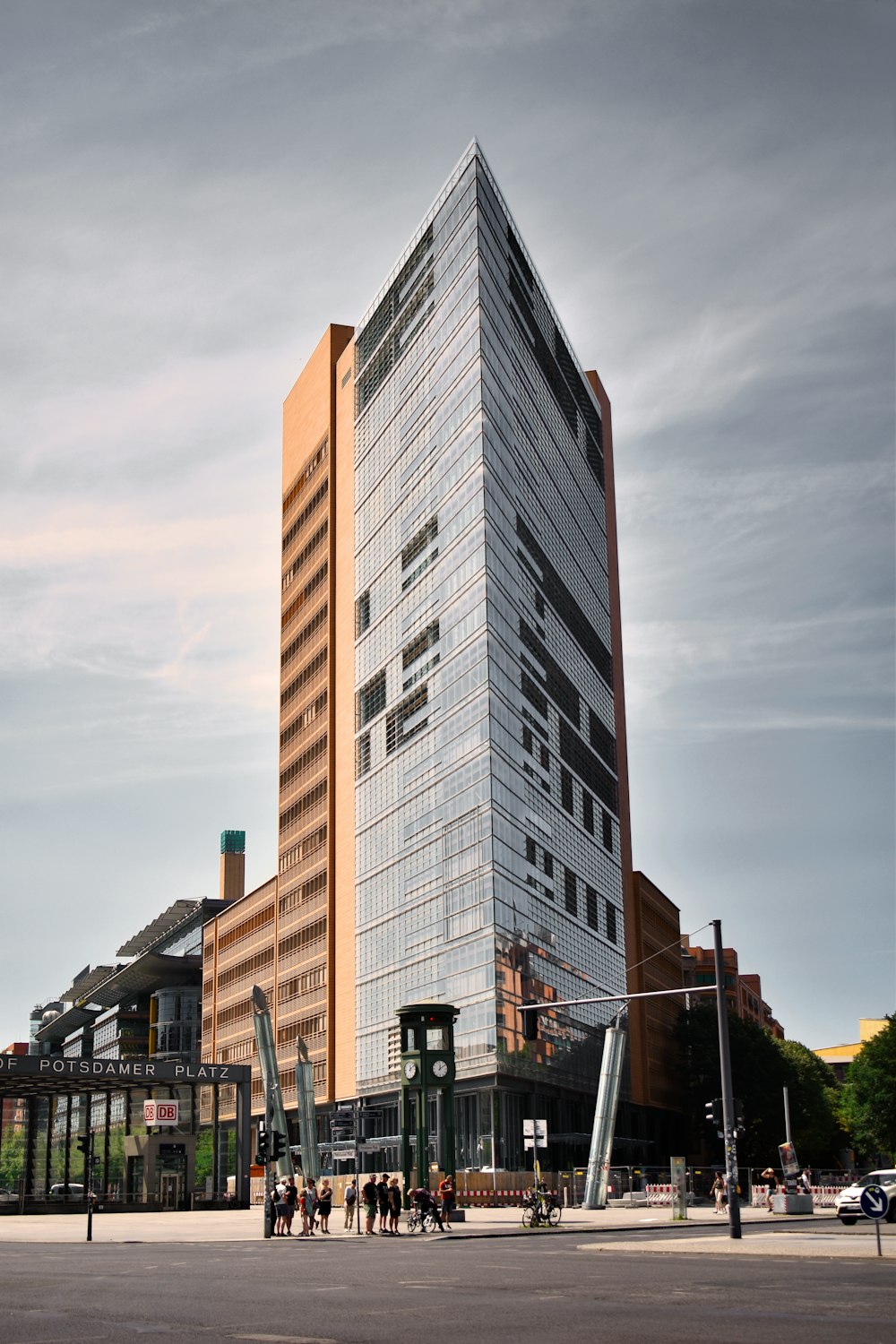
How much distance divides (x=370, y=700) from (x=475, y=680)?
66.7 feet

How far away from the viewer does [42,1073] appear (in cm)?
7075

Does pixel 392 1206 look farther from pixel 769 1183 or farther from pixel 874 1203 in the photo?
pixel 769 1183

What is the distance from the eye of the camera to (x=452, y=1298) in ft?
70.1

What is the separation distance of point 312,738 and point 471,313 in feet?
132

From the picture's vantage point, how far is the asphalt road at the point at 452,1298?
16.6 m

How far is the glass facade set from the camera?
287 ft

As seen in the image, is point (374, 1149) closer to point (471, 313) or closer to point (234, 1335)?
point (471, 313)

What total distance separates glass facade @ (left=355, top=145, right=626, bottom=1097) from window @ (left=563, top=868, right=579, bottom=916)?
25 centimetres

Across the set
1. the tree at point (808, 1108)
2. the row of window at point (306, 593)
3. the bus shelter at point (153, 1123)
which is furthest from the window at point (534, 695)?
the tree at point (808, 1108)

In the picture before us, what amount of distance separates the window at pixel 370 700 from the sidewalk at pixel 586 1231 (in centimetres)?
4307

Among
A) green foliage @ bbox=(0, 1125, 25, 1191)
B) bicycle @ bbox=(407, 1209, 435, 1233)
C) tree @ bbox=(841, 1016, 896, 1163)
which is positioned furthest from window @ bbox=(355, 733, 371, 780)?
bicycle @ bbox=(407, 1209, 435, 1233)

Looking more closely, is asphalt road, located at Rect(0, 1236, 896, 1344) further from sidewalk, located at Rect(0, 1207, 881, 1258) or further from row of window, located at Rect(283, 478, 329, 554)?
row of window, located at Rect(283, 478, 329, 554)

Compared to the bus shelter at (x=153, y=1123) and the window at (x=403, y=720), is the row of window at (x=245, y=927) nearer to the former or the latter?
the window at (x=403, y=720)

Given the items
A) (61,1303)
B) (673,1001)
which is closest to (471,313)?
(673,1001)
